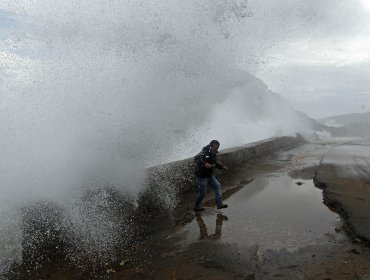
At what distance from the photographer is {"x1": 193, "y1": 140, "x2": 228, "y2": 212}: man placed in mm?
7000

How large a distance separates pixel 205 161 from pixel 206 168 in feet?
0.61

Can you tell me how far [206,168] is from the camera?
714cm

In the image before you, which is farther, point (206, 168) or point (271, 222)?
point (206, 168)

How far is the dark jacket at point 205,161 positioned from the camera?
7000 mm

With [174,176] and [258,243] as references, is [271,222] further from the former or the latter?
[174,176]

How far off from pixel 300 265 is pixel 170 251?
1.90 m

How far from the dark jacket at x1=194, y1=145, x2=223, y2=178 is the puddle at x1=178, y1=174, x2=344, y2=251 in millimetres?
826

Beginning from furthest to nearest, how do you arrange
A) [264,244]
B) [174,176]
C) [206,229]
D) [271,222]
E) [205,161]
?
[174,176] → [205,161] → [271,222] → [206,229] → [264,244]

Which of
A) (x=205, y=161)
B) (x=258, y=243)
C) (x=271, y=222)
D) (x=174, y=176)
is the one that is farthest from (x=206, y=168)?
(x=258, y=243)

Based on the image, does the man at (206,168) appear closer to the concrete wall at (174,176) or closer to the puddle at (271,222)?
the puddle at (271,222)

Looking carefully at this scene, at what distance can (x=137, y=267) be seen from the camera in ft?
15.1

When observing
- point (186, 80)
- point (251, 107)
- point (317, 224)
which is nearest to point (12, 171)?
point (317, 224)

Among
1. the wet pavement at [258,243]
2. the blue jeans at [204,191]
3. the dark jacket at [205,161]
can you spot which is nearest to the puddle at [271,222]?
the wet pavement at [258,243]

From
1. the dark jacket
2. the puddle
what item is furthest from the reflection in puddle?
the dark jacket
